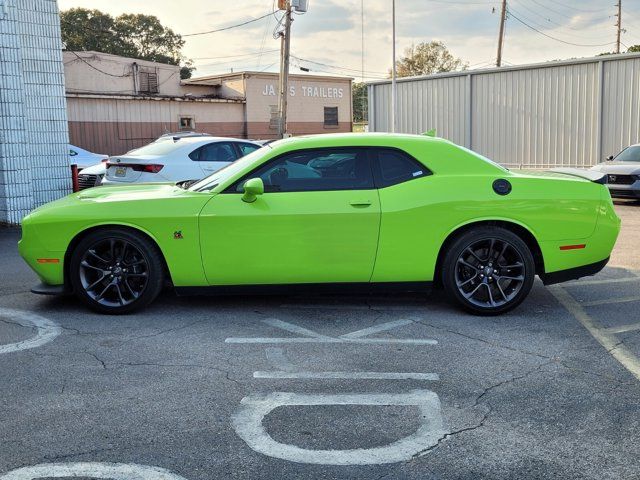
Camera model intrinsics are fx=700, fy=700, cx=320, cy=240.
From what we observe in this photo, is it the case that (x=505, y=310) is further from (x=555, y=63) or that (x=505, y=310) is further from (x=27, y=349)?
(x=555, y=63)

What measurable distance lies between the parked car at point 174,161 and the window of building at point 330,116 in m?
29.1

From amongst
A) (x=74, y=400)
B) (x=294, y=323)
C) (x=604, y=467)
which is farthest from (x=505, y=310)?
(x=74, y=400)

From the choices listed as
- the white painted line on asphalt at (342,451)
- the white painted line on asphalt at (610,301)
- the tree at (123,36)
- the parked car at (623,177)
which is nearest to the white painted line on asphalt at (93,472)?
the white painted line on asphalt at (342,451)

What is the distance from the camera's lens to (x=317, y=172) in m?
5.93

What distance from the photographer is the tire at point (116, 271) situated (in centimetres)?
584

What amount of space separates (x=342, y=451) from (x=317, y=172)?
9.75 feet

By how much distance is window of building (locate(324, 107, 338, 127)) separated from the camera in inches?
1633

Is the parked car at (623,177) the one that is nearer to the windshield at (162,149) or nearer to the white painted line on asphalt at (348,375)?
the windshield at (162,149)

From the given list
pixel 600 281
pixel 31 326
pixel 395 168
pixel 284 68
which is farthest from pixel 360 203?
pixel 284 68

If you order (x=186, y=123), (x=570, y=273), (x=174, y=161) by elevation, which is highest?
(x=186, y=123)

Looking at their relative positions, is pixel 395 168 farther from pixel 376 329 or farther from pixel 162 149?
pixel 162 149

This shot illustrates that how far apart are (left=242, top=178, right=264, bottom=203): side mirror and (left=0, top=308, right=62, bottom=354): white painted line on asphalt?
183 cm

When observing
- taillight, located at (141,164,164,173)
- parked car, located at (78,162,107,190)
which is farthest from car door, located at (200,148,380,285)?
parked car, located at (78,162,107,190)

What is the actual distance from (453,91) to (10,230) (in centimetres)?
1619
